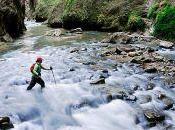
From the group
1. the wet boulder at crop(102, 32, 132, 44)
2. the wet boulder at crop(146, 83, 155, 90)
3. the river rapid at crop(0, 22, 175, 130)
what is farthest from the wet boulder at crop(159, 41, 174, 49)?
the wet boulder at crop(146, 83, 155, 90)

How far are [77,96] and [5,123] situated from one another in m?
3.67

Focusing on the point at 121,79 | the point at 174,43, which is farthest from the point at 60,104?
the point at 174,43

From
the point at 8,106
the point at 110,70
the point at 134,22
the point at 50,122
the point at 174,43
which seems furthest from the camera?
the point at 134,22

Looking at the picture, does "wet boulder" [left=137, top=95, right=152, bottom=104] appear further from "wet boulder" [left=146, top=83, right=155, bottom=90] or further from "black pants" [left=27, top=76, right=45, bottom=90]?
"black pants" [left=27, top=76, right=45, bottom=90]

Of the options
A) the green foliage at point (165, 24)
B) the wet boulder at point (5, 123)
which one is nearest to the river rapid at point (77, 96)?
the wet boulder at point (5, 123)

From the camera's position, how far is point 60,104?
13.0 metres

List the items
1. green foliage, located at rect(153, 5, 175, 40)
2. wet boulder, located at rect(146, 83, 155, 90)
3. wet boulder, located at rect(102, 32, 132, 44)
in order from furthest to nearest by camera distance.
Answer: wet boulder, located at rect(102, 32, 132, 44) < green foliage, located at rect(153, 5, 175, 40) < wet boulder, located at rect(146, 83, 155, 90)

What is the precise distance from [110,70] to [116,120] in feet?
19.1

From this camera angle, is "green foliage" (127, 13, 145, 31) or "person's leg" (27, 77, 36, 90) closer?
"person's leg" (27, 77, 36, 90)

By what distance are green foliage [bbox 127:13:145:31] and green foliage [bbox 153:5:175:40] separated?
2.67 meters

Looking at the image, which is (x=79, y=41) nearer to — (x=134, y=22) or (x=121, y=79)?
(x=134, y=22)

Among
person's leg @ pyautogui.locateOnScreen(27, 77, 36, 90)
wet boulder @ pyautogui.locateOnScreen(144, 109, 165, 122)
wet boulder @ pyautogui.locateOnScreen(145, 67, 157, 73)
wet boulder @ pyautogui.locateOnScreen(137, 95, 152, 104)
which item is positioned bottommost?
wet boulder @ pyautogui.locateOnScreen(145, 67, 157, 73)

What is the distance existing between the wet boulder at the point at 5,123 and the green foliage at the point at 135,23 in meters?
20.0

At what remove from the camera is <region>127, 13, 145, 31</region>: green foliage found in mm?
29328
